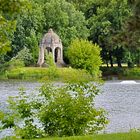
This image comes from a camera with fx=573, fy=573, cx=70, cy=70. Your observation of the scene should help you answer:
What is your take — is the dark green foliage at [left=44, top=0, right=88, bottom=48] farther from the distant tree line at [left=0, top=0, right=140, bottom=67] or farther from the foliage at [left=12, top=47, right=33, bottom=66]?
the foliage at [left=12, top=47, right=33, bottom=66]

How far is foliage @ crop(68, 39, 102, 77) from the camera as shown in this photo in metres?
67.6

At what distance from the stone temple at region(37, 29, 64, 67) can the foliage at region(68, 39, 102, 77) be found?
153 centimetres

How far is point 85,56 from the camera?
68812mm

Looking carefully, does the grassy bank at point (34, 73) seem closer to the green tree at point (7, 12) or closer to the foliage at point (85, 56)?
the foliage at point (85, 56)

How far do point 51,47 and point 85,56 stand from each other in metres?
4.50

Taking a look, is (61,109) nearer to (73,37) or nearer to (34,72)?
(34,72)

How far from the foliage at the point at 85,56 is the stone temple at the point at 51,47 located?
1531 millimetres

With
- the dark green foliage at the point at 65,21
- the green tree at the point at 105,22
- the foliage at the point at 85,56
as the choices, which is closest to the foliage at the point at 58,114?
the foliage at the point at 85,56

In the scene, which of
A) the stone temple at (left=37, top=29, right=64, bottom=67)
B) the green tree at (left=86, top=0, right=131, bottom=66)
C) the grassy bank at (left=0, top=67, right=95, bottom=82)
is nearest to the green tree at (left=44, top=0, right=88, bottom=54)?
the green tree at (left=86, top=0, right=131, bottom=66)

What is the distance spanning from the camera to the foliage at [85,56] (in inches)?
2662

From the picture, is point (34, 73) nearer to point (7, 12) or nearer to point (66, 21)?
point (66, 21)

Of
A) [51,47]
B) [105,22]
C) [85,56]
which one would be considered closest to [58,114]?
[85,56]

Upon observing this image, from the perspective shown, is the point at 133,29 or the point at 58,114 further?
the point at 58,114

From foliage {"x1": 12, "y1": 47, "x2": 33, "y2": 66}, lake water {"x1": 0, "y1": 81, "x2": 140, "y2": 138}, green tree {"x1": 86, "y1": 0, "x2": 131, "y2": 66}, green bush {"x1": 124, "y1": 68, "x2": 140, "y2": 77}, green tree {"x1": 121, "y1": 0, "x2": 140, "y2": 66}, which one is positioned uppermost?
green tree {"x1": 86, "y1": 0, "x2": 131, "y2": 66}
